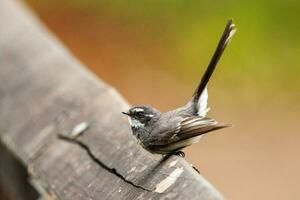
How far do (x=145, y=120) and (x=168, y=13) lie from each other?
20.1 ft

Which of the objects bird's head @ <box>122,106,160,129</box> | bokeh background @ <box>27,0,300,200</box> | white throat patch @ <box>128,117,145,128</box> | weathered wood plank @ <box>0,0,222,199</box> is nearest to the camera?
weathered wood plank @ <box>0,0,222,199</box>

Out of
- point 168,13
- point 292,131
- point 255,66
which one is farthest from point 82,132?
point 168,13

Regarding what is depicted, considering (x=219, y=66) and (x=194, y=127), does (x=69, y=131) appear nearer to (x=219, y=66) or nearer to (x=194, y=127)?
(x=194, y=127)

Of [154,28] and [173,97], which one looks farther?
[154,28]

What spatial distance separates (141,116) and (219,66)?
16.5ft

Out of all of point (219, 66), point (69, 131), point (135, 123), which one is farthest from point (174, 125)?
point (219, 66)

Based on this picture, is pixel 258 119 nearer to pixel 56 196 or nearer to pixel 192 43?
pixel 192 43

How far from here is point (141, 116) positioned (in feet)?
14.2

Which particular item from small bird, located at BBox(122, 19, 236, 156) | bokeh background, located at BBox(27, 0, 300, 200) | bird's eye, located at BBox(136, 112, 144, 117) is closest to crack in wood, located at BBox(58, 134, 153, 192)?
small bird, located at BBox(122, 19, 236, 156)

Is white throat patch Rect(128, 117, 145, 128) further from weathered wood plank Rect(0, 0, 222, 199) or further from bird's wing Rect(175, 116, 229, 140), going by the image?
bird's wing Rect(175, 116, 229, 140)

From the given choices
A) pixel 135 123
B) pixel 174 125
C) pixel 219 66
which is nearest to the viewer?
pixel 135 123

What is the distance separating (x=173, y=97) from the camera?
30.0ft

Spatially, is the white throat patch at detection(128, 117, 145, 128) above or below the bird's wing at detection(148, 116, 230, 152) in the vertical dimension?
above

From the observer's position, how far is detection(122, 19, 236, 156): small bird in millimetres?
4066
